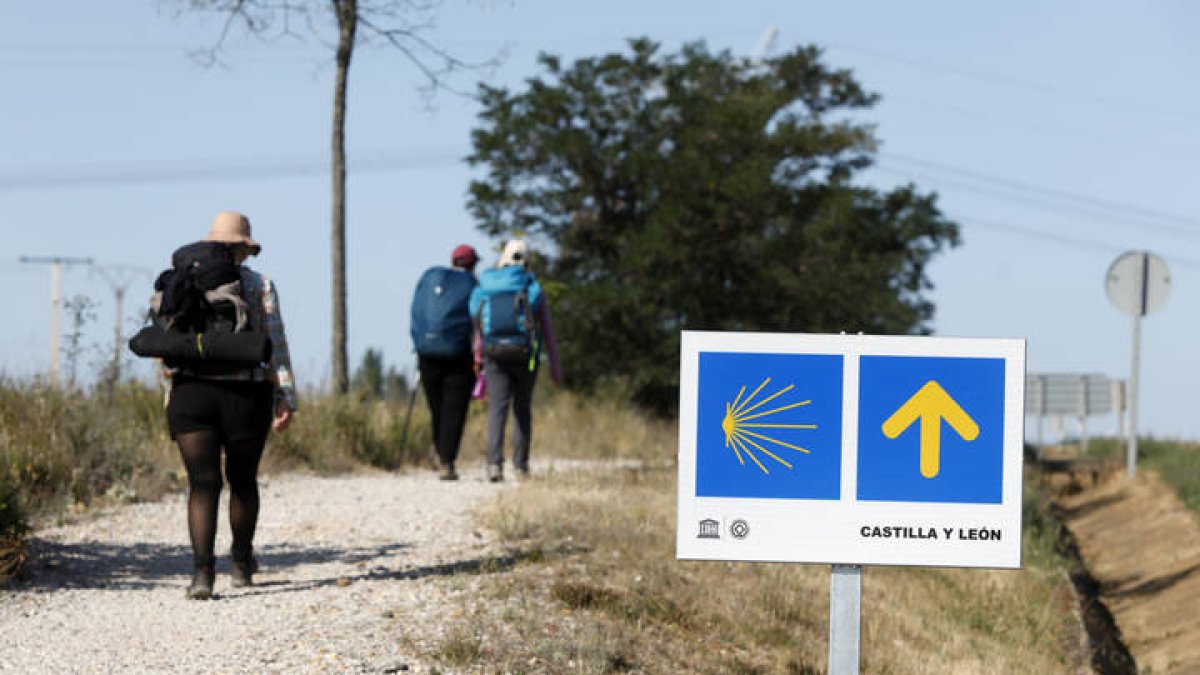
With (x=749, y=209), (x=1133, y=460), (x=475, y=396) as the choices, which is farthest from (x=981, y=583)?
(x=749, y=209)

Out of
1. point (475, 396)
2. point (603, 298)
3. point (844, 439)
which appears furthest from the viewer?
point (603, 298)

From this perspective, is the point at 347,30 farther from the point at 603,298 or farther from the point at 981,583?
the point at 981,583

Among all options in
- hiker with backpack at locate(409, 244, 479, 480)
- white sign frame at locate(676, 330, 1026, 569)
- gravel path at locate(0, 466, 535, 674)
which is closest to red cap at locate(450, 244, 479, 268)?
hiker with backpack at locate(409, 244, 479, 480)

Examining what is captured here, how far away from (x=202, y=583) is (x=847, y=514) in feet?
13.3

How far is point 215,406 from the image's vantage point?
7863 mm

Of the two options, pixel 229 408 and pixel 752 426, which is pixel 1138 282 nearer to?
pixel 229 408

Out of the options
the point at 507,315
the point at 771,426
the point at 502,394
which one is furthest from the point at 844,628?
the point at 502,394

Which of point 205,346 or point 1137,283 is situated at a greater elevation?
point 1137,283

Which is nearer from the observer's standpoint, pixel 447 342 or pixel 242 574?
pixel 242 574

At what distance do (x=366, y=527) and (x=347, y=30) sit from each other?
1066cm

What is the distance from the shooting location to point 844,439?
16.9 feet

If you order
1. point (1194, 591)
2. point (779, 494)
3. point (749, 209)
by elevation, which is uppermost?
point (749, 209)

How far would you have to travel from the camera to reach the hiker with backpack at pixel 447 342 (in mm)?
13562

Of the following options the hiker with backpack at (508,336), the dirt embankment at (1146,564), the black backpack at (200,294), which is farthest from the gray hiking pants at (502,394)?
the black backpack at (200,294)
